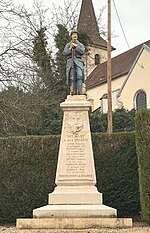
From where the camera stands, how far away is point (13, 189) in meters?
12.5

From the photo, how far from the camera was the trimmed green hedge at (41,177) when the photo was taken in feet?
41.0

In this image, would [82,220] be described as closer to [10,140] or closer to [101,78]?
[10,140]

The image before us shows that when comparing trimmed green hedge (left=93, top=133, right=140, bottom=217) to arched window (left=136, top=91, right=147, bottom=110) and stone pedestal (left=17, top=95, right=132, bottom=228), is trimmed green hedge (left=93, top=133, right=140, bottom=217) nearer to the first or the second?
→ stone pedestal (left=17, top=95, right=132, bottom=228)

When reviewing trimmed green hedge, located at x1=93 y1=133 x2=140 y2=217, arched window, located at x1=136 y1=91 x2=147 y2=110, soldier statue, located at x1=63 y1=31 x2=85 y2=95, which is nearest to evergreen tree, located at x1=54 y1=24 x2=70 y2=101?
Result: arched window, located at x1=136 y1=91 x2=147 y2=110

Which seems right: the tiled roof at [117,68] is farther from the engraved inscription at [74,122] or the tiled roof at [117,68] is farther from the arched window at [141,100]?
the engraved inscription at [74,122]

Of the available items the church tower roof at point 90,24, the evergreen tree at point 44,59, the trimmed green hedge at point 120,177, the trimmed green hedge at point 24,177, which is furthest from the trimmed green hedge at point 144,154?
the church tower roof at point 90,24

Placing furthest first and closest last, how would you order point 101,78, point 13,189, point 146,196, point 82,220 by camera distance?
point 101,78 < point 13,189 < point 146,196 < point 82,220

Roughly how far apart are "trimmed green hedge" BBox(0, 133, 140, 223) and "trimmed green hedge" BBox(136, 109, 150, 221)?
1.73m

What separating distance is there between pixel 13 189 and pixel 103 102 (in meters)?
30.4

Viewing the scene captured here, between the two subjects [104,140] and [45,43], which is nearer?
[104,140]

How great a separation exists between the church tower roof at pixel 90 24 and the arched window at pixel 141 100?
6049 millimetres

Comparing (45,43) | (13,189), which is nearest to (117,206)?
(13,189)

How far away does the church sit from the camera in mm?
35562

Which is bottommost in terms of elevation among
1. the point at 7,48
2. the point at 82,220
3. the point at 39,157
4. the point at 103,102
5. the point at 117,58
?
the point at 82,220
